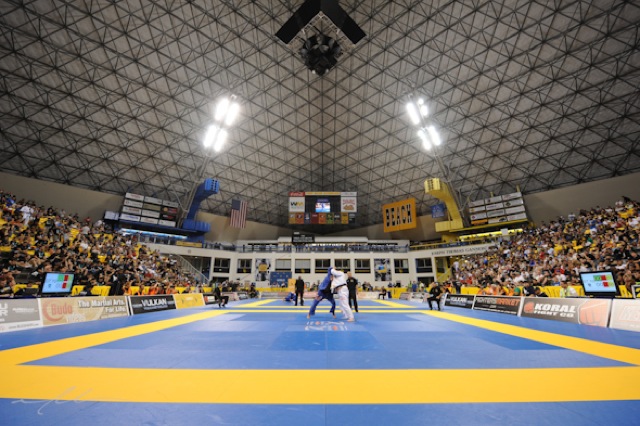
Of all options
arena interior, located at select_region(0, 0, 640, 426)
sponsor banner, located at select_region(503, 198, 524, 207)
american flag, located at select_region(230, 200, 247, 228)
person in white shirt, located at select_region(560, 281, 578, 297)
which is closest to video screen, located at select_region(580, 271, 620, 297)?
arena interior, located at select_region(0, 0, 640, 426)

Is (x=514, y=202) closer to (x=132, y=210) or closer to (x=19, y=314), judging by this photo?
(x=19, y=314)

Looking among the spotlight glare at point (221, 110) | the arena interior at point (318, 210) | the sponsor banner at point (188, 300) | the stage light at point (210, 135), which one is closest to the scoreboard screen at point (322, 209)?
the arena interior at point (318, 210)

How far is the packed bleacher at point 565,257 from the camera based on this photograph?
549 inches

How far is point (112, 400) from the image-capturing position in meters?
2.88

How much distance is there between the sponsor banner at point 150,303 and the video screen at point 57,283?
236 cm

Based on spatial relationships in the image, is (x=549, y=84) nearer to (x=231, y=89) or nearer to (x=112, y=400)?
(x=231, y=89)

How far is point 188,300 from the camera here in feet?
54.6

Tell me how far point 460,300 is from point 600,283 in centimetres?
740

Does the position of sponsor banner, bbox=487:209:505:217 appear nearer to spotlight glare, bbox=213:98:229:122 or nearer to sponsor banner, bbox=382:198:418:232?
sponsor banner, bbox=382:198:418:232

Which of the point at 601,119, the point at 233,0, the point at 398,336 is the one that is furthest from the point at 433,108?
the point at 398,336

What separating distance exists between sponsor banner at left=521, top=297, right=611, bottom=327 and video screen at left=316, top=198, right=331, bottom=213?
26760 mm

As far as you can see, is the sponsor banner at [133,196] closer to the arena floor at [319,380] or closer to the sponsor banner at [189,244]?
the sponsor banner at [189,244]

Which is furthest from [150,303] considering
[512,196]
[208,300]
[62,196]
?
[512,196]

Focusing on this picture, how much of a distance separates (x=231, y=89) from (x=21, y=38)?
16640 mm
